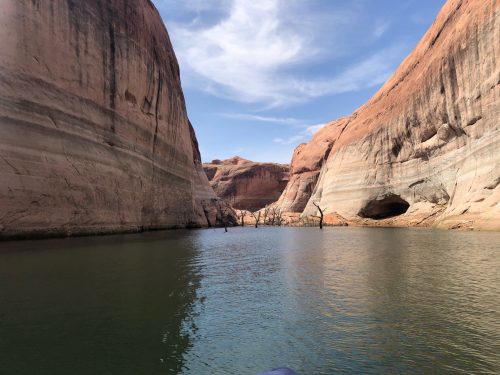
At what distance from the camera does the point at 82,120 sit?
2423 centimetres

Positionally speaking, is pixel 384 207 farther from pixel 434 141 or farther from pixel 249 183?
pixel 249 183

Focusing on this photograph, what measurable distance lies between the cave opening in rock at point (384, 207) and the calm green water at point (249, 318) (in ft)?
107

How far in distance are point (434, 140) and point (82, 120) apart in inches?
1226

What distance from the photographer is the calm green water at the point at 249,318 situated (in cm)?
443

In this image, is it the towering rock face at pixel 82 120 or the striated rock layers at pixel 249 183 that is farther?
the striated rock layers at pixel 249 183

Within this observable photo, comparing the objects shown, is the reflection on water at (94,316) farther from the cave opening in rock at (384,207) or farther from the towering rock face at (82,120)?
the cave opening in rock at (384,207)

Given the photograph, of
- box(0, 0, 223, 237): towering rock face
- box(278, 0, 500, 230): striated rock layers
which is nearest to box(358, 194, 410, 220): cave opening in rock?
box(278, 0, 500, 230): striated rock layers

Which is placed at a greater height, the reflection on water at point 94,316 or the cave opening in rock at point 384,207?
the cave opening in rock at point 384,207

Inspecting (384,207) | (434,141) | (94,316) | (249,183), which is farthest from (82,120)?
(249,183)

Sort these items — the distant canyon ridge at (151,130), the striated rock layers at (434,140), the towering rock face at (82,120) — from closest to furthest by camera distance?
1. the towering rock face at (82,120)
2. the distant canyon ridge at (151,130)
3. the striated rock layers at (434,140)

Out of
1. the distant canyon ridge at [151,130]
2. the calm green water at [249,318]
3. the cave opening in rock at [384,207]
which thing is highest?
the distant canyon ridge at [151,130]

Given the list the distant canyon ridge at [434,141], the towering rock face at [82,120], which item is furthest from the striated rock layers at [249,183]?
the towering rock face at [82,120]

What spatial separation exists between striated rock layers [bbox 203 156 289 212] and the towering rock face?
6448 centimetres

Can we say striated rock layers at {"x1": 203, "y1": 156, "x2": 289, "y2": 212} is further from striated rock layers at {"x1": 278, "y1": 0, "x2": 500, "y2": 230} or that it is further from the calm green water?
the calm green water
